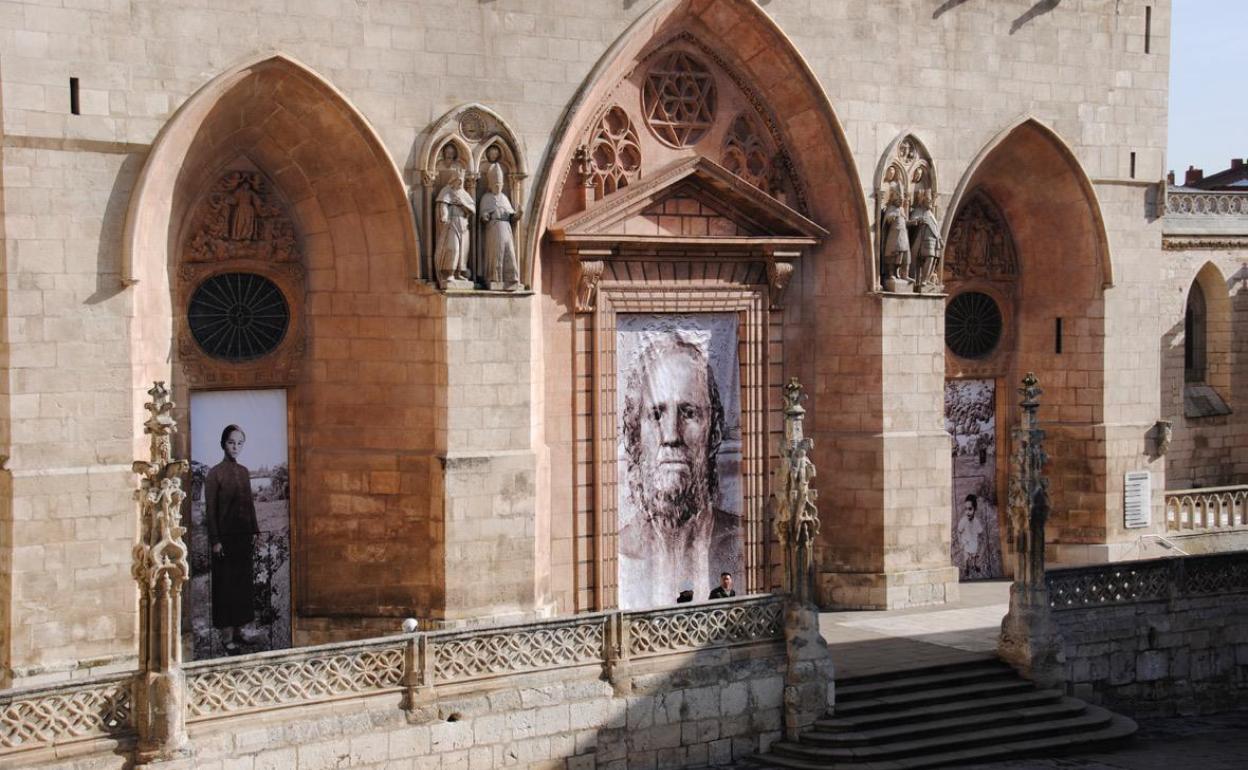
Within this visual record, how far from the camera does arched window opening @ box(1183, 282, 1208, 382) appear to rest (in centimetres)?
2916

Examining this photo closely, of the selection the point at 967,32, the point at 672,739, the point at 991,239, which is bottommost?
the point at 672,739

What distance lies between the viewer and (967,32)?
2262cm

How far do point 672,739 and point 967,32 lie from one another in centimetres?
1064

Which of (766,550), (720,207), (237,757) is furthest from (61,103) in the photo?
(766,550)

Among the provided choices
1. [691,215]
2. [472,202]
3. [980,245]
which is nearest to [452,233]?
[472,202]

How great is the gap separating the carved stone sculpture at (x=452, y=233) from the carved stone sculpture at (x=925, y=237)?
6384mm

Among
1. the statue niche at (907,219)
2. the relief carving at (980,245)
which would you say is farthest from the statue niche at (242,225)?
the relief carving at (980,245)

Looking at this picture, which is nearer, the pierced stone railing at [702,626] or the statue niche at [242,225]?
the pierced stone railing at [702,626]

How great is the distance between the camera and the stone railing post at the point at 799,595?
1762 centimetres

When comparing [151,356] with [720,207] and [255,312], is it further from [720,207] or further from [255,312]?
[720,207]

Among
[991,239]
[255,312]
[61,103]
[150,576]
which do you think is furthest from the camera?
[991,239]

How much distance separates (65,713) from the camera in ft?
46.6

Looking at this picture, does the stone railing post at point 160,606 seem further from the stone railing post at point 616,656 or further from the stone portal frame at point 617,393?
the stone portal frame at point 617,393

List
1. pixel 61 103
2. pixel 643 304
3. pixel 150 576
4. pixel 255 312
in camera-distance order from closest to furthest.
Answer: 1. pixel 150 576
2. pixel 61 103
3. pixel 255 312
4. pixel 643 304
